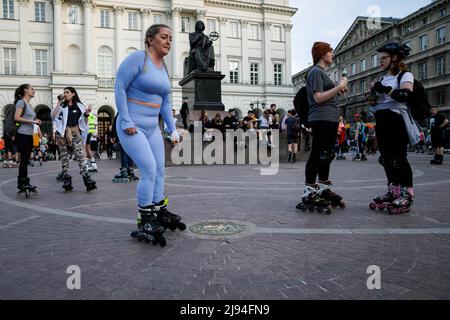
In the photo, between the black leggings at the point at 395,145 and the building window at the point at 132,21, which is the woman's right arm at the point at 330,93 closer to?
the black leggings at the point at 395,145

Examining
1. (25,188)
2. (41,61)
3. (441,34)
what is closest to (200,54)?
(25,188)

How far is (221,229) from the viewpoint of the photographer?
3.79 metres

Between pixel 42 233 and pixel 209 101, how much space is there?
12183mm

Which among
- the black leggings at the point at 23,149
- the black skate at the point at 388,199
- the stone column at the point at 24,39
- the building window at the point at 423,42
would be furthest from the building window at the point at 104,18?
the black skate at the point at 388,199

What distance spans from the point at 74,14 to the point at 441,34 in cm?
4409

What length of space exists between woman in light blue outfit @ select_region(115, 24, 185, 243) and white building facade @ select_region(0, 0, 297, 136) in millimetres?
41097

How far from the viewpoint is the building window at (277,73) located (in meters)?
52.2

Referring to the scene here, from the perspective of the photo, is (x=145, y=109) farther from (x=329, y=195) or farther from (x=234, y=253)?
(x=329, y=195)

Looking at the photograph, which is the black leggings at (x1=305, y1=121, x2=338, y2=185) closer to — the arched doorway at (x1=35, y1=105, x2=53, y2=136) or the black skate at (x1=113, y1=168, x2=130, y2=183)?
the black skate at (x1=113, y1=168, x2=130, y2=183)

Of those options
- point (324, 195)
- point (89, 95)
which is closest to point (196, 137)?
point (324, 195)

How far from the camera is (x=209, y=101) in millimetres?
15477

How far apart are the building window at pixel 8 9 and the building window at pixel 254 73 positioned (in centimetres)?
2906

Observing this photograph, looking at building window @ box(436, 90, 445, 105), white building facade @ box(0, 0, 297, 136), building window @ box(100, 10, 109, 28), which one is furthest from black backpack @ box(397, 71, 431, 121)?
building window @ box(436, 90, 445, 105)
